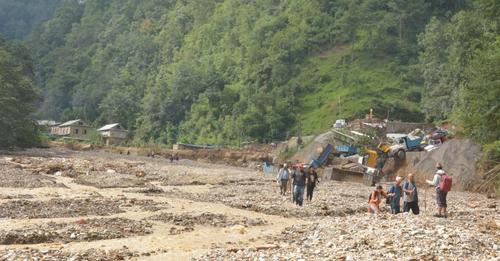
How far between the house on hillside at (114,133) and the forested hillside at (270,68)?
3279mm

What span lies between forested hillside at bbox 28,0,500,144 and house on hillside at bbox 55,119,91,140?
21.9ft

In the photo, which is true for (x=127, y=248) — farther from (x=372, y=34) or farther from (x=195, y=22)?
(x=195, y=22)

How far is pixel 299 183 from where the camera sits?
24.5 meters

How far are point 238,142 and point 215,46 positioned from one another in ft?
142

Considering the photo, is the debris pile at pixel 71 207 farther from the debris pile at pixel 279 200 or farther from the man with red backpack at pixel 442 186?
the man with red backpack at pixel 442 186

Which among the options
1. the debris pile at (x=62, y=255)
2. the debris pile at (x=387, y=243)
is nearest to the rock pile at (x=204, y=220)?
the debris pile at (x=387, y=243)

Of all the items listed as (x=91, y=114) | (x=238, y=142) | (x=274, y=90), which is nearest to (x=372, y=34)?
(x=274, y=90)

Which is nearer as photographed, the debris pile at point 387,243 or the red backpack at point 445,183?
the debris pile at point 387,243

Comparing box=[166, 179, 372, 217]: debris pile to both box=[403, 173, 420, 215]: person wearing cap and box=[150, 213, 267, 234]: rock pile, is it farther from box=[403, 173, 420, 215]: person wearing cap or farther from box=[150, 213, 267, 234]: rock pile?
box=[403, 173, 420, 215]: person wearing cap

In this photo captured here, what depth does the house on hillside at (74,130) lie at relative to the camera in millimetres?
116812

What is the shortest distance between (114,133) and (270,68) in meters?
35.4

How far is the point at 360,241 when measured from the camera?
46.3 ft

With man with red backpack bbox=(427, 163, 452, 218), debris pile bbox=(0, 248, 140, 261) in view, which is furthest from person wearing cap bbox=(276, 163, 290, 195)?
debris pile bbox=(0, 248, 140, 261)

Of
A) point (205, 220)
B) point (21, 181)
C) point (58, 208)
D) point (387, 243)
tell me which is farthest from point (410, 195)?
point (21, 181)
